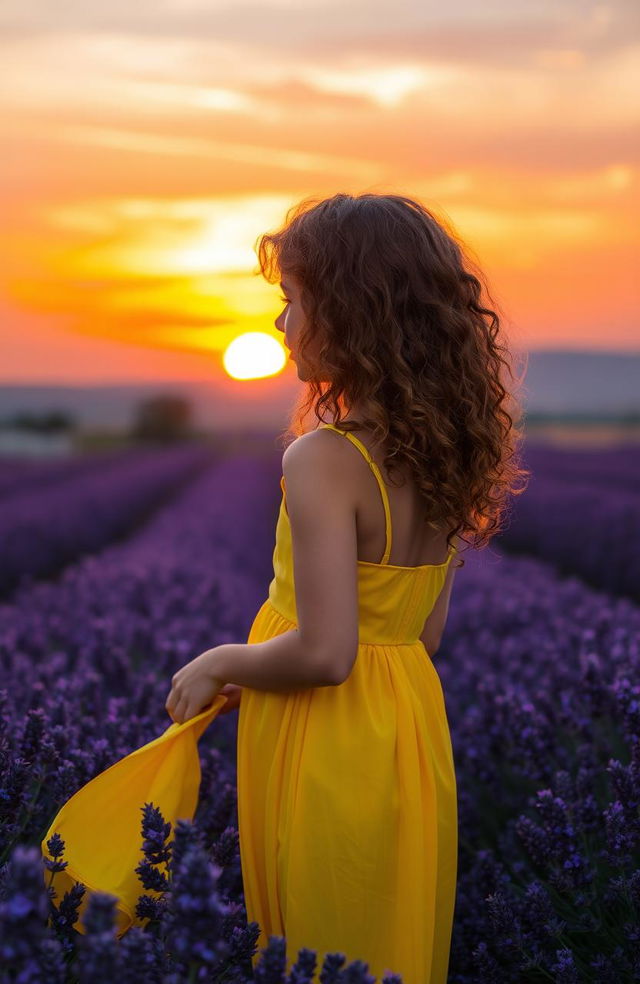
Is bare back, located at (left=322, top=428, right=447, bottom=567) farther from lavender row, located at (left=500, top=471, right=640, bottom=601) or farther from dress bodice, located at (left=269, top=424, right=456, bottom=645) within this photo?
lavender row, located at (left=500, top=471, right=640, bottom=601)

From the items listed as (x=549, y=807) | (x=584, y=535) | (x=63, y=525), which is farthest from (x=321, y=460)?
(x=63, y=525)

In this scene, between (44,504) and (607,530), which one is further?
(44,504)

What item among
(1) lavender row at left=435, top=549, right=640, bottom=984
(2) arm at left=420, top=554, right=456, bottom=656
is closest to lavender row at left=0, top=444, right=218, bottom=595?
(1) lavender row at left=435, top=549, right=640, bottom=984

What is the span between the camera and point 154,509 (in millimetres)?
16078

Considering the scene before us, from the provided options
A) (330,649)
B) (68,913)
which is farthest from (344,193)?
(68,913)

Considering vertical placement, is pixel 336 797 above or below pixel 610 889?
above

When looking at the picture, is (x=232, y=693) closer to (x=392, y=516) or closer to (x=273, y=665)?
(x=273, y=665)

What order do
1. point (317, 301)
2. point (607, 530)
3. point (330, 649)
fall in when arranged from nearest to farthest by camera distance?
point (330, 649)
point (317, 301)
point (607, 530)

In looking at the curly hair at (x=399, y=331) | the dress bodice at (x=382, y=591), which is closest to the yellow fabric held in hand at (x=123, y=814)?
the dress bodice at (x=382, y=591)

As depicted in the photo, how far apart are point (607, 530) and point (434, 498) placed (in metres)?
7.15

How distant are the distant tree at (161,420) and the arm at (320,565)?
78.7m

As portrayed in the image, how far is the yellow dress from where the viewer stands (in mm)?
1721

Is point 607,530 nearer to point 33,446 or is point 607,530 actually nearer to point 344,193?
point 344,193

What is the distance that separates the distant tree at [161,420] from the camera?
80.2m
